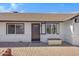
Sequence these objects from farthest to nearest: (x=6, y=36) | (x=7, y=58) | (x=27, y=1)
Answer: (x=6, y=36) → (x=7, y=58) → (x=27, y=1)

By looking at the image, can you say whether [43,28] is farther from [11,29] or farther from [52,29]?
[11,29]

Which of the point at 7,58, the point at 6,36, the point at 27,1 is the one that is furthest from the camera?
the point at 6,36

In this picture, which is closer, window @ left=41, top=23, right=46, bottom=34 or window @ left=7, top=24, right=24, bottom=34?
window @ left=41, top=23, right=46, bottom=34

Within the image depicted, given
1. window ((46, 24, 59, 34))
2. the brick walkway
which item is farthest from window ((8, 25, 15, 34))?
the brick walkway

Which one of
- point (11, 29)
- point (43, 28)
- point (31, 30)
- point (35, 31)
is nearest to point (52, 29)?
point (43, 28)

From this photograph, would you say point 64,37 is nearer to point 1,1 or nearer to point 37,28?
point 37,28

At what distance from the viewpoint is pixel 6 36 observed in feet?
61.4

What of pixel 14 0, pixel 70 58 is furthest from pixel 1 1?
pixel 70 58

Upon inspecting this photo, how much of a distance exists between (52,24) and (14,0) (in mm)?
17128

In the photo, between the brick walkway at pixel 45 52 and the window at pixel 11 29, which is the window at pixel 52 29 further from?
the brick walkway at pixel 45 52

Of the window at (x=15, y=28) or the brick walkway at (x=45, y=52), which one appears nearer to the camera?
the brick walkway at (x=45, y=52)

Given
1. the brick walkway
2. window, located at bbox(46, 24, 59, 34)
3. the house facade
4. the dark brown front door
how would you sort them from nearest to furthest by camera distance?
the brick walkway → the house facade → window, located at bbox(46, 24, 59, 34) → the dark brown front door

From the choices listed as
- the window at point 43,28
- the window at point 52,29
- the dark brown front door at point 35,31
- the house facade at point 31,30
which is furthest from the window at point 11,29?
the window at point 52,29

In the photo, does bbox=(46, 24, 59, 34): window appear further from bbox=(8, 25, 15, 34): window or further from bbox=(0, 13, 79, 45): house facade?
bbox=(8, 25, 15, 34): window
